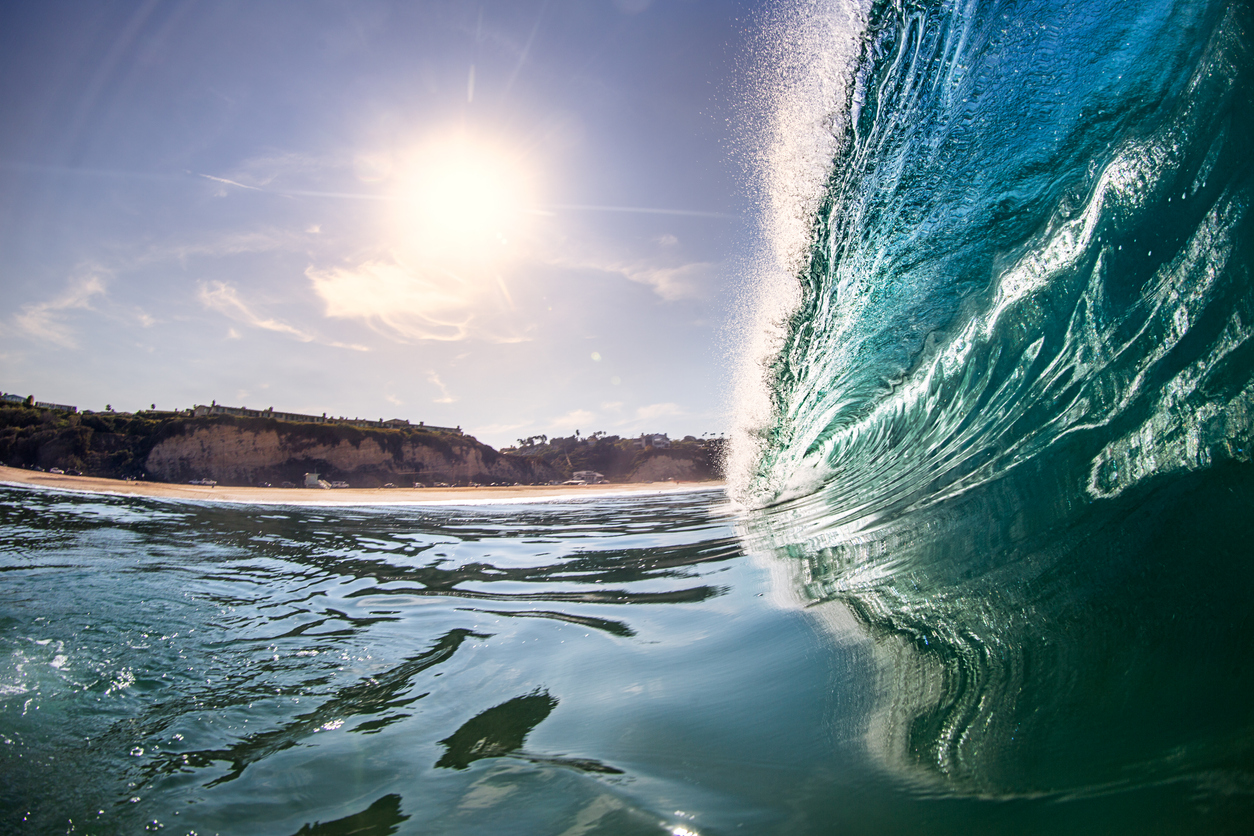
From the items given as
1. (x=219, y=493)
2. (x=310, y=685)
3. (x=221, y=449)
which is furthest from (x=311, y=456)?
(x=310, y=685)

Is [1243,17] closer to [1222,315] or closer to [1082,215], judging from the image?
[1082,215]

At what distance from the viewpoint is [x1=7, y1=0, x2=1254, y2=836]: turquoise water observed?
3.77 ft

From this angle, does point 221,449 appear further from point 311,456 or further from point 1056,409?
point 1056,409

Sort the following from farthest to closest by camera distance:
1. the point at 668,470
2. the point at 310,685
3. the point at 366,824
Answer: the point at 668,470 < the point at 310,685 < the point at 366,824

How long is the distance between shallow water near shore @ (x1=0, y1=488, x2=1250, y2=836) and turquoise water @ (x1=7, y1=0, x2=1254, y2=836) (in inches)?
0.5

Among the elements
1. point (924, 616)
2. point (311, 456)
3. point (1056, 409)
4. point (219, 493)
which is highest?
point (1056, 409)

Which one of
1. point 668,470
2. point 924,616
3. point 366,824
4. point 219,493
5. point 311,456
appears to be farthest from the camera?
point 668,470

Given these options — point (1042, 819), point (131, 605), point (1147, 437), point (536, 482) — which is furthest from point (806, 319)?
point (536, 482)

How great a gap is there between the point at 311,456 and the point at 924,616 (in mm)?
46548

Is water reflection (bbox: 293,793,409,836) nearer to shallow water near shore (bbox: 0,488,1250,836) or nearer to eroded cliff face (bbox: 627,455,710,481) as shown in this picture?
shallow water near shore (bbox: 0,488,1250,836)

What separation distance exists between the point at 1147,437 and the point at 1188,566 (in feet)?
1.57

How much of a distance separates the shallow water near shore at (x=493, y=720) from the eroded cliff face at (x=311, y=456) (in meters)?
42.4

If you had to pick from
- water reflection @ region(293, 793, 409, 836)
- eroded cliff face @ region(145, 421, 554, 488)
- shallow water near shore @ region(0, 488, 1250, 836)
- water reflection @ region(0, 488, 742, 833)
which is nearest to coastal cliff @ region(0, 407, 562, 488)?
eroded cliff face @ region(145, 421, 554, 488)

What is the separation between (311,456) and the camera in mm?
40344
